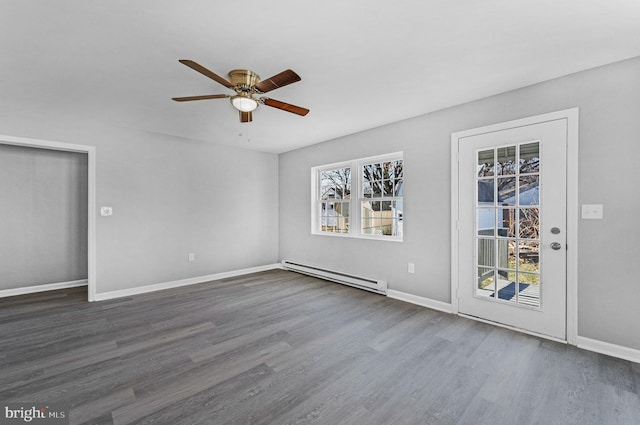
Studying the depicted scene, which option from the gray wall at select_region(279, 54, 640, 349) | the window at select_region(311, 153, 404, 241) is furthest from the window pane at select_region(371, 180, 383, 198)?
the gray wall at select_region(279, 54, 640, 349)

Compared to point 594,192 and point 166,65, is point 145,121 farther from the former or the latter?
point 594,192

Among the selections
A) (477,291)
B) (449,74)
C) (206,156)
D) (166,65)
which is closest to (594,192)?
(477,291)

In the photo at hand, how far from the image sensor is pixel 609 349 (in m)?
2.35

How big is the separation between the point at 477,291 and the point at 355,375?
71.8 inches

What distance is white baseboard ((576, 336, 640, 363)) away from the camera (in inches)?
88.8

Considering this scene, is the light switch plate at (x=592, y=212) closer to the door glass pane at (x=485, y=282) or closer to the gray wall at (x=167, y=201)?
the door glass pane at (x=485, y=282)

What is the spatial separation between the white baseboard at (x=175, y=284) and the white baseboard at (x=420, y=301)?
2728mm

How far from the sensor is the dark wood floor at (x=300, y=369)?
5.64 feet

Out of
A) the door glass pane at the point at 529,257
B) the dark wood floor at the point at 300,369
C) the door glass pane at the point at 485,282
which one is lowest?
the dark wood floor at the point at 300,369

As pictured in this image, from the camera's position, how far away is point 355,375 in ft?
6.86

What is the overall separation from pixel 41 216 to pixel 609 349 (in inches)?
283

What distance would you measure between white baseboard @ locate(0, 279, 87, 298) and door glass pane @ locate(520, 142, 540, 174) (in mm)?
6525

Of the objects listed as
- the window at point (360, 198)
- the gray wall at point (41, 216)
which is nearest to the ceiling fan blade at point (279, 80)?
the window at point (360, 198)

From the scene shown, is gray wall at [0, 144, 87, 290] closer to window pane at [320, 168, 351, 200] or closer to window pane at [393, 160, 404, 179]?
window pane at [320, 168, 351, 200]
